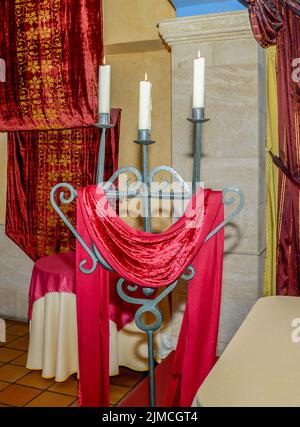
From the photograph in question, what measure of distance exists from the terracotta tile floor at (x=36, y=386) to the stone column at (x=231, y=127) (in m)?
0.64

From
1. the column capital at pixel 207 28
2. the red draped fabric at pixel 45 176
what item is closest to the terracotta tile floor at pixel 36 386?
the red draped fabric at pixel 45 176

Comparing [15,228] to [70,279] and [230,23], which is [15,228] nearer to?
[70,279]

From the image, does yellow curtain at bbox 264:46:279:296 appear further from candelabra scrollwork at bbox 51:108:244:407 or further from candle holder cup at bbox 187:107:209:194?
candle holder cup at bbox 187:107:209:194

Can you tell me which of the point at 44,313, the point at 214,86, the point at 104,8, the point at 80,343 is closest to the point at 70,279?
the point at 44,313

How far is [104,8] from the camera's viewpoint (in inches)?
134

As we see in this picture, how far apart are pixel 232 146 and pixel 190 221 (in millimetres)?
1179

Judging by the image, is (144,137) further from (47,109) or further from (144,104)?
(47,109)

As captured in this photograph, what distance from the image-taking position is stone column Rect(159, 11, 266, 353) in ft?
8.89

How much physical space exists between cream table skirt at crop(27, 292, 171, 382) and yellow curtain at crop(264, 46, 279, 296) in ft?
2.89

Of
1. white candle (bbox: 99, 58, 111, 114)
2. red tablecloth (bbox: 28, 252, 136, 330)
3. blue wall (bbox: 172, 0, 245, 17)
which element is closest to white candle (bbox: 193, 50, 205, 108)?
white candle (bbox: 99, 58, 111, 114)

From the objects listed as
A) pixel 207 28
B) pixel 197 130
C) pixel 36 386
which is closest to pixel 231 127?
pixel 207 28

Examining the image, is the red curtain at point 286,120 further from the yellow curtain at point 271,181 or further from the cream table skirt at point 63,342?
the cream table skirt at point 63,342

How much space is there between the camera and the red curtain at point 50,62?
11.1ft

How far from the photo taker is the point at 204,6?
2.81m
